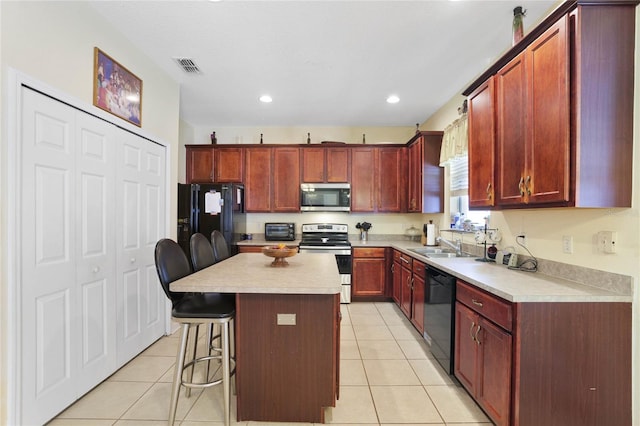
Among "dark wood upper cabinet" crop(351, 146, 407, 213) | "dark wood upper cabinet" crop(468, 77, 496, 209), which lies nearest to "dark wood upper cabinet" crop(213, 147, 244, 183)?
"dark wood upper cabinet" crop(351, 146, 407, 213)

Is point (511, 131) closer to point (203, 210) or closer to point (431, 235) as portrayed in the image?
point (431, 235)

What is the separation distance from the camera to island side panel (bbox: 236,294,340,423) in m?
1.66

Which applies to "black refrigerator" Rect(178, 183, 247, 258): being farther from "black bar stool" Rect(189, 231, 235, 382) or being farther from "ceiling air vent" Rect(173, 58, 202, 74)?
"black bar stool" Rect(189, 231, 235, 382)

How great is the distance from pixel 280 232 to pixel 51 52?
10.7 feet

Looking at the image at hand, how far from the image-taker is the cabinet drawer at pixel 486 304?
5.13ft

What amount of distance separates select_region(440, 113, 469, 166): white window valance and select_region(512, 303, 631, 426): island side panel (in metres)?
1.93

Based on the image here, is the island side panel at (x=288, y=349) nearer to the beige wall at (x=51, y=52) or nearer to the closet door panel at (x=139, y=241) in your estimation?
the beige wall at (x=51, y=52)

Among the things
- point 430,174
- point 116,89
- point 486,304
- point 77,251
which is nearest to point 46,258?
point 77,251

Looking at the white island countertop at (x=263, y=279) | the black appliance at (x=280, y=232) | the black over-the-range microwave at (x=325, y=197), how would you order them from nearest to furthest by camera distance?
the white island countertop at (x=263, y=279) < the black over-the-range microwave at (x=325, y=197) < the black appliance at (x=280, y=232)

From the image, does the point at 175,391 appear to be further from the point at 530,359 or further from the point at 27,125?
the point at 530,359

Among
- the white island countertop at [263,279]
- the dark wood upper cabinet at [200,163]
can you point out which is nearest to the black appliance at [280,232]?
the dark wood upper cabinet at [200,163]

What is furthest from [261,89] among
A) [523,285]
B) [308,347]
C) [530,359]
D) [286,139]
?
[530,359]

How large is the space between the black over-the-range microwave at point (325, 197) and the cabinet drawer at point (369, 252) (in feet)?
2.16

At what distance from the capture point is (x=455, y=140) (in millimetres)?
3307
